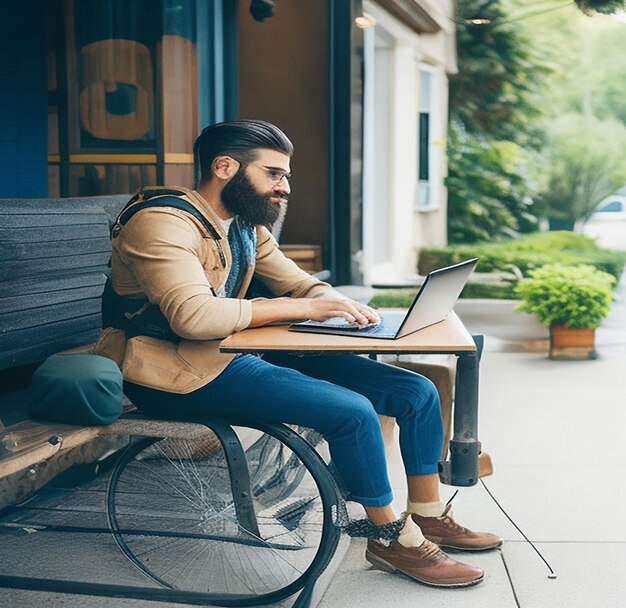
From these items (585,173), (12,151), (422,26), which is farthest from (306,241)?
(585,173)

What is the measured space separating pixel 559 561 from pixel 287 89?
5.81 metres

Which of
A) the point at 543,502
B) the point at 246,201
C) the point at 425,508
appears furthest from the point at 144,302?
the point at 543,502

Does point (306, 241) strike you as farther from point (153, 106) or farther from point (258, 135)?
point (258, 135)

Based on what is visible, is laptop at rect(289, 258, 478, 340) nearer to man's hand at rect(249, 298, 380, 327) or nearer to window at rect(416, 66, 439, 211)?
man's hand at rect(249, 298, 380, 327)

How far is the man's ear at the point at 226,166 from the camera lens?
363 centimetres

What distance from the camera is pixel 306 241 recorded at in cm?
935

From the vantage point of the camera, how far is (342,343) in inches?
128

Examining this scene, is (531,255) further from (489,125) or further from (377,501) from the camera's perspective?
(377,501)

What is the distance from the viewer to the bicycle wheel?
141 inches

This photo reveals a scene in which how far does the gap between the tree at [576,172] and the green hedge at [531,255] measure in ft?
8.12

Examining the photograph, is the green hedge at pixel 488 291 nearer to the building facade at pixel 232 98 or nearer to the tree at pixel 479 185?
the building facade at pixel 232 98

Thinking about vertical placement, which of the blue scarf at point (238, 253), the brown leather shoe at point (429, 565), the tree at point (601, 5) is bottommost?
the brown leather shoe at point (429, 565)

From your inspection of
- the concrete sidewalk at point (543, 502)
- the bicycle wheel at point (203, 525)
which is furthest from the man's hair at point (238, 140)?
the concrete sidewalk at point (543, 502)

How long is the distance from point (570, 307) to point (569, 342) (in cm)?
33
